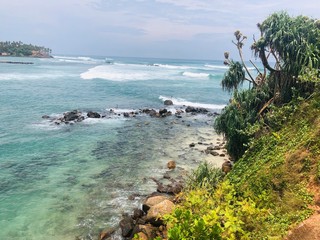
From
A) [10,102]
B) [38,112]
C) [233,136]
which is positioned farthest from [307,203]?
[10,102]

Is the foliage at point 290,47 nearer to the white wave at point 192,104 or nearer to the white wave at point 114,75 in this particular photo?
the white wave at point 192,104

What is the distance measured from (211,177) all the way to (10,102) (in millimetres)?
41749

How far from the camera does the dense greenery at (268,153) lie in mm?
10312

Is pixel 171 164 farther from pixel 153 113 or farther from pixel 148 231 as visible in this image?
pixel 153 113

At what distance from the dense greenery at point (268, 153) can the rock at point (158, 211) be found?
140cm

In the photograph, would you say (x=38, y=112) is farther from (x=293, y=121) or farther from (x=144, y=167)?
(x=293, y=121)

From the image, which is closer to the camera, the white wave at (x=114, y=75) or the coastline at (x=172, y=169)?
the coastline at (x=172, y=169)

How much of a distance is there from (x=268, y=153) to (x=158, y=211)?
6.72m

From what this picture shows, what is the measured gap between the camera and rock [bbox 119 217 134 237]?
15.4 metres

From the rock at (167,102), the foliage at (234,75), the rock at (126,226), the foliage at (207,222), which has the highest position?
the foliage at (234,75)

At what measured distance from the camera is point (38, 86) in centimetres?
6619

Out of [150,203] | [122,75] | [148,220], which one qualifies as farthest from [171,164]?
[122,75]

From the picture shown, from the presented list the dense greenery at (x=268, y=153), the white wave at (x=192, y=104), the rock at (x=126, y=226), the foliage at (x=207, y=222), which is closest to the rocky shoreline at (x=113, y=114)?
the white wave at (x=192, y=104)

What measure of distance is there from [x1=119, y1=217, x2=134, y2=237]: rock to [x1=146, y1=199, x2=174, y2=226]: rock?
0.95 m
